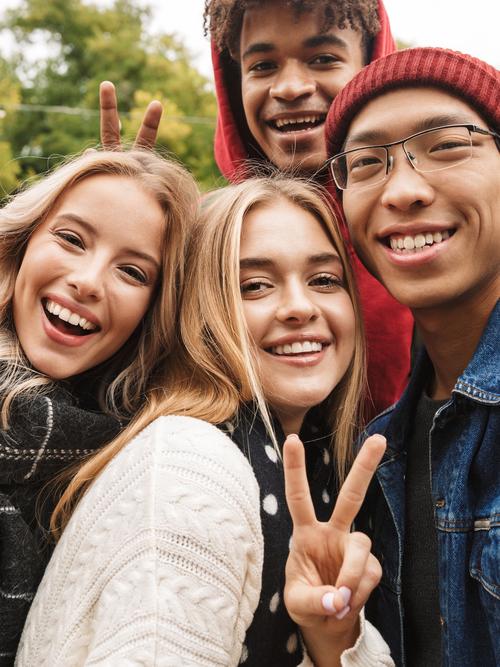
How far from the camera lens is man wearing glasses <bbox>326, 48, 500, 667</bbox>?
1.80 meters

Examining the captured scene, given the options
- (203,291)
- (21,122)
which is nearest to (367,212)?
(203,291)

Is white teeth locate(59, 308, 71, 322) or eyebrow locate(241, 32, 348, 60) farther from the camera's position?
eyebrow locate(241, 32, 348, 60)

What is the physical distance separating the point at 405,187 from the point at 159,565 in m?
1.46

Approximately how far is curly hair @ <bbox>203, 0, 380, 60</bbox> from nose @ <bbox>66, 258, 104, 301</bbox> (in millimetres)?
1722

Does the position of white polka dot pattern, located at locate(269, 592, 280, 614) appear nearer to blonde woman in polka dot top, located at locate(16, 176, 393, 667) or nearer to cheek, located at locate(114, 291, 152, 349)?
blonde woman in polka dot top, located at locate(16, 176, 393, 667)

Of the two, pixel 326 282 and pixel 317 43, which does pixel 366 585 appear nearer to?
pixel 326 282

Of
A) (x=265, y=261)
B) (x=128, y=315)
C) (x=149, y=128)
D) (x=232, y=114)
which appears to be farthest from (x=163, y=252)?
(x=232, y=114)

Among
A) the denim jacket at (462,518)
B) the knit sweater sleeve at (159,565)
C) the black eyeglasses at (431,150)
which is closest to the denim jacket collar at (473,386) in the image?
the denim jacket at (462,518)

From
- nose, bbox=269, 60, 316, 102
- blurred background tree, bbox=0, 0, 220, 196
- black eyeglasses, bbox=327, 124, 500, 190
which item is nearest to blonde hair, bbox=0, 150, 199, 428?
black eyeglasses, bbox=327, 124, 500, 190

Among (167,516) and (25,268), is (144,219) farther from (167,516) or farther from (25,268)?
(167,516)

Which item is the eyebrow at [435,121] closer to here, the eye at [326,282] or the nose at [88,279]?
the eye at [326,282]

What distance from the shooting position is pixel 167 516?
154cm

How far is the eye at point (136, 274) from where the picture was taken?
7.39 feet

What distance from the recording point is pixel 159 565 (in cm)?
149
